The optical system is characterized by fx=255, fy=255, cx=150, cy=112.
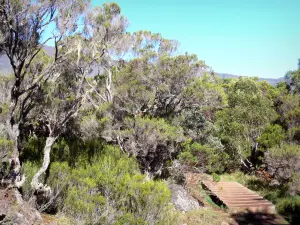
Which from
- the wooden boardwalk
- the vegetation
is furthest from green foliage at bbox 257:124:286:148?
the wooden boardwalk

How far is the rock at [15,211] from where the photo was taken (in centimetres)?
563

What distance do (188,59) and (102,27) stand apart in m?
5.27

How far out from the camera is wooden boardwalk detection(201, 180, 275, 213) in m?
12.9

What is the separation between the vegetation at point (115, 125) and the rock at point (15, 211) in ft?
1.06

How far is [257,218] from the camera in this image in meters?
11.9

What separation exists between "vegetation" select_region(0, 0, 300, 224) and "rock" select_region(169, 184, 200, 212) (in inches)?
30.4

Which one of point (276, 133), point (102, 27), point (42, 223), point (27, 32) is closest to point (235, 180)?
point (276, 133)

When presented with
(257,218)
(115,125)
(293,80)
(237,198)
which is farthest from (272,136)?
(293,80)

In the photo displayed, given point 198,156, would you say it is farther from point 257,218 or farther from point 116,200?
point 116,200

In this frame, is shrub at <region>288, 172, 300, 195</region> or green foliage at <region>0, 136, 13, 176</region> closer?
green foliage at <region>0, 136, 13, 176</region>

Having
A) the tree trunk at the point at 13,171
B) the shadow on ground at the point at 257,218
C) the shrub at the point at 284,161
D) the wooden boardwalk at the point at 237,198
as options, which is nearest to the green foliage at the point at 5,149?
the tree trunk at the point at 13,171

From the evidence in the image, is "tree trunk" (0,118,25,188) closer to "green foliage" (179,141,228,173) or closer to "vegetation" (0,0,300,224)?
"vegetation" (0,0,300,224)

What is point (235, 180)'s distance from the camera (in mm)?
18266

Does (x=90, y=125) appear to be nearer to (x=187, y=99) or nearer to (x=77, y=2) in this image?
(x=187, y=99)
